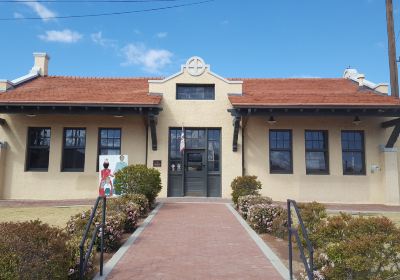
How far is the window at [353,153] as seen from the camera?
1578 cm

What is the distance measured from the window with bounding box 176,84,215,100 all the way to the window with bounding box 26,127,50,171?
619cm

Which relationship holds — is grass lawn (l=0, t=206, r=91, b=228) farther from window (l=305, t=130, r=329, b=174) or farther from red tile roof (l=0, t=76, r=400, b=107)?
window (l=305, t=130, r=329, b=174)

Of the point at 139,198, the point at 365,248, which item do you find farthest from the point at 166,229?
the point at 365,248

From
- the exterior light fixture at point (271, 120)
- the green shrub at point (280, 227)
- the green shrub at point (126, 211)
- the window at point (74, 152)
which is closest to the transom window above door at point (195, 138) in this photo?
the exterior light fixture at point (271, 120)

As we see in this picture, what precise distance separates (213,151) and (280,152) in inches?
118

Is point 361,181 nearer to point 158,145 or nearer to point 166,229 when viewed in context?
point 158,145

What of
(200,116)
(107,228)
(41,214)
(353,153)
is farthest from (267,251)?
(353,153)

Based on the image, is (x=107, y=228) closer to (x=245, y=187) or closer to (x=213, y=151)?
(x=245, y=187)

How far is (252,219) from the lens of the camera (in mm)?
8977

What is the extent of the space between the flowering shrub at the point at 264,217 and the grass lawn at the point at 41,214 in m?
4.94

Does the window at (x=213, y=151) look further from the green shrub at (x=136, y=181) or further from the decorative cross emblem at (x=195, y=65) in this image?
the green shrub at (x=136, y=181)

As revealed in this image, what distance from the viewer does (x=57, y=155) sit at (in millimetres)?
Answer: 15680

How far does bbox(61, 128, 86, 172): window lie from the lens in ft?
51.8

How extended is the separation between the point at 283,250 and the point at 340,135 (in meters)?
10.2
